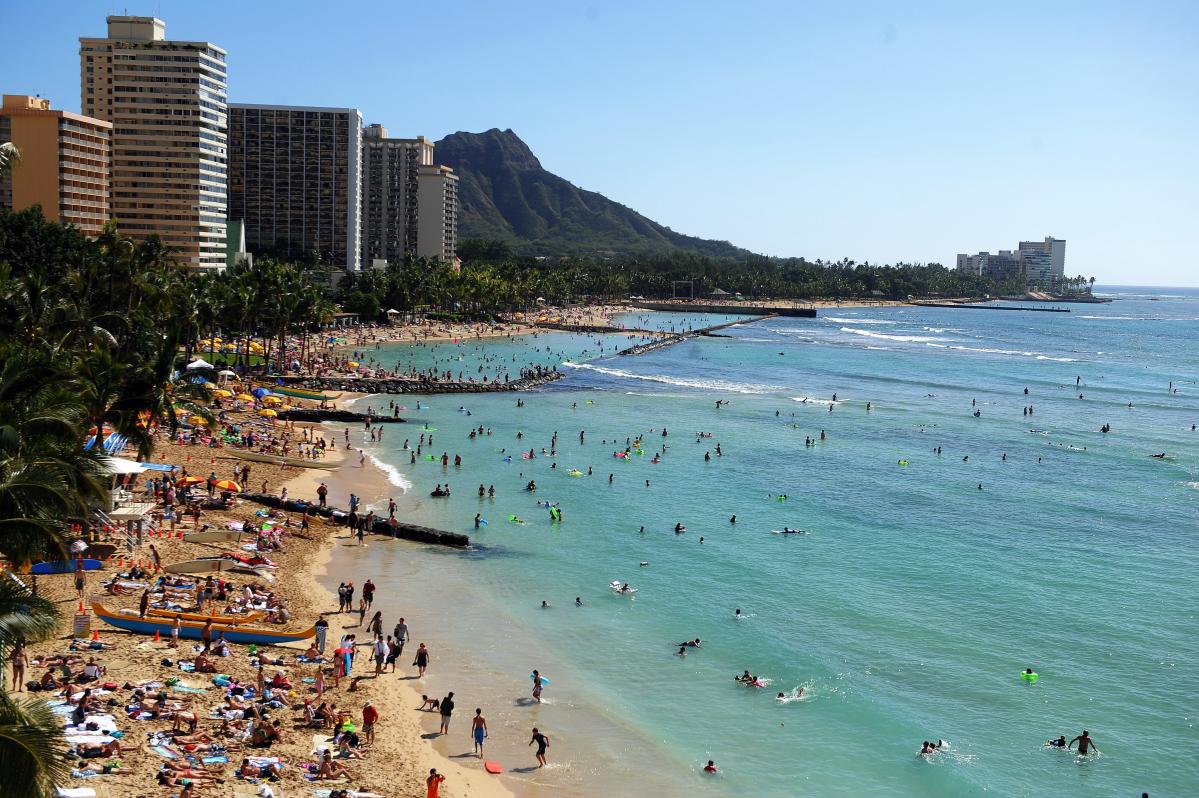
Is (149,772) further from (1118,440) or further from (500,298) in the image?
(500,298)

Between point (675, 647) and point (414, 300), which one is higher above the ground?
point (414, 300)

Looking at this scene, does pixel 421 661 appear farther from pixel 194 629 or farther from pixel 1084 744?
pixel 1084 744

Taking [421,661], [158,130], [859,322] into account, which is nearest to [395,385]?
[421,661]

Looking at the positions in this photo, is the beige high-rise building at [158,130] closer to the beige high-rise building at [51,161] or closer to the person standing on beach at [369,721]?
the beige high-rise building at [51,161]

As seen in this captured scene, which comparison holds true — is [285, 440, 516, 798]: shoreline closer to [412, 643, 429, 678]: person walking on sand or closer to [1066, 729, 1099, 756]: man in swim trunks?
[412, 643, 429, 678]: person walking on sand

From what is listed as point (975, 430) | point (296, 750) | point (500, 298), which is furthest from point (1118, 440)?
point (500, 298)
